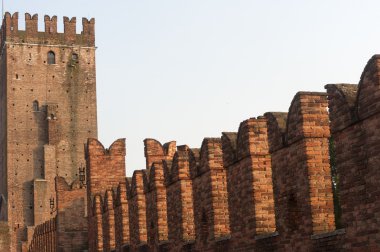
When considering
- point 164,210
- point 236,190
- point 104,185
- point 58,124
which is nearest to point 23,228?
point 58,124

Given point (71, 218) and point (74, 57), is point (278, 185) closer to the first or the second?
point (71, 218)

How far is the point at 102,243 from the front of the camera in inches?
904

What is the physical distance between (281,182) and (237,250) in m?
1.74

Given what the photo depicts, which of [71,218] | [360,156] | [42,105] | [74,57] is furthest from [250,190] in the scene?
[74,57]

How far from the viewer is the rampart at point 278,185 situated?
9797 millimetres

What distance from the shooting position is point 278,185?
39.3 feet

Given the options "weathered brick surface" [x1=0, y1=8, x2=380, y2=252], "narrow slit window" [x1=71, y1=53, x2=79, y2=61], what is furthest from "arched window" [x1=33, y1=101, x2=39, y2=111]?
"weathered brick surface" [x1=0, y1=8, x2=380, y2=252]

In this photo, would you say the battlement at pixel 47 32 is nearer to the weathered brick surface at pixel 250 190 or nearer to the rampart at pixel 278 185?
the weathered brick surface at pixel 250 190

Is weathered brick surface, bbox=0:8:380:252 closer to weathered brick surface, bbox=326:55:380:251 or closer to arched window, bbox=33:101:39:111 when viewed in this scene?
weathered brick surface, bbox=326:55:380:251

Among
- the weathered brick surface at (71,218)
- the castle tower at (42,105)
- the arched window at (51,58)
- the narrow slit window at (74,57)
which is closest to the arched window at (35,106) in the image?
the castle tower at (42,105)

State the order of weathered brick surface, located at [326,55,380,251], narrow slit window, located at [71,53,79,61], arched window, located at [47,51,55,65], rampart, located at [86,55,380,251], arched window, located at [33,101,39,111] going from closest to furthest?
weathered brick surface, located at [326,55,380,251] → rampart, located at [86,55,380,251] → arched window, located at [33,101,39,111] → arched window, located at [47,51,55,65] → narrow slit window, located at [71,53,79,61]

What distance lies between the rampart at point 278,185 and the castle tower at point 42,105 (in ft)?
151

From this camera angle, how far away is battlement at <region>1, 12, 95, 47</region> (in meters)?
65.6

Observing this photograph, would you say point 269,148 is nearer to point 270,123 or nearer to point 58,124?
point 270,123
